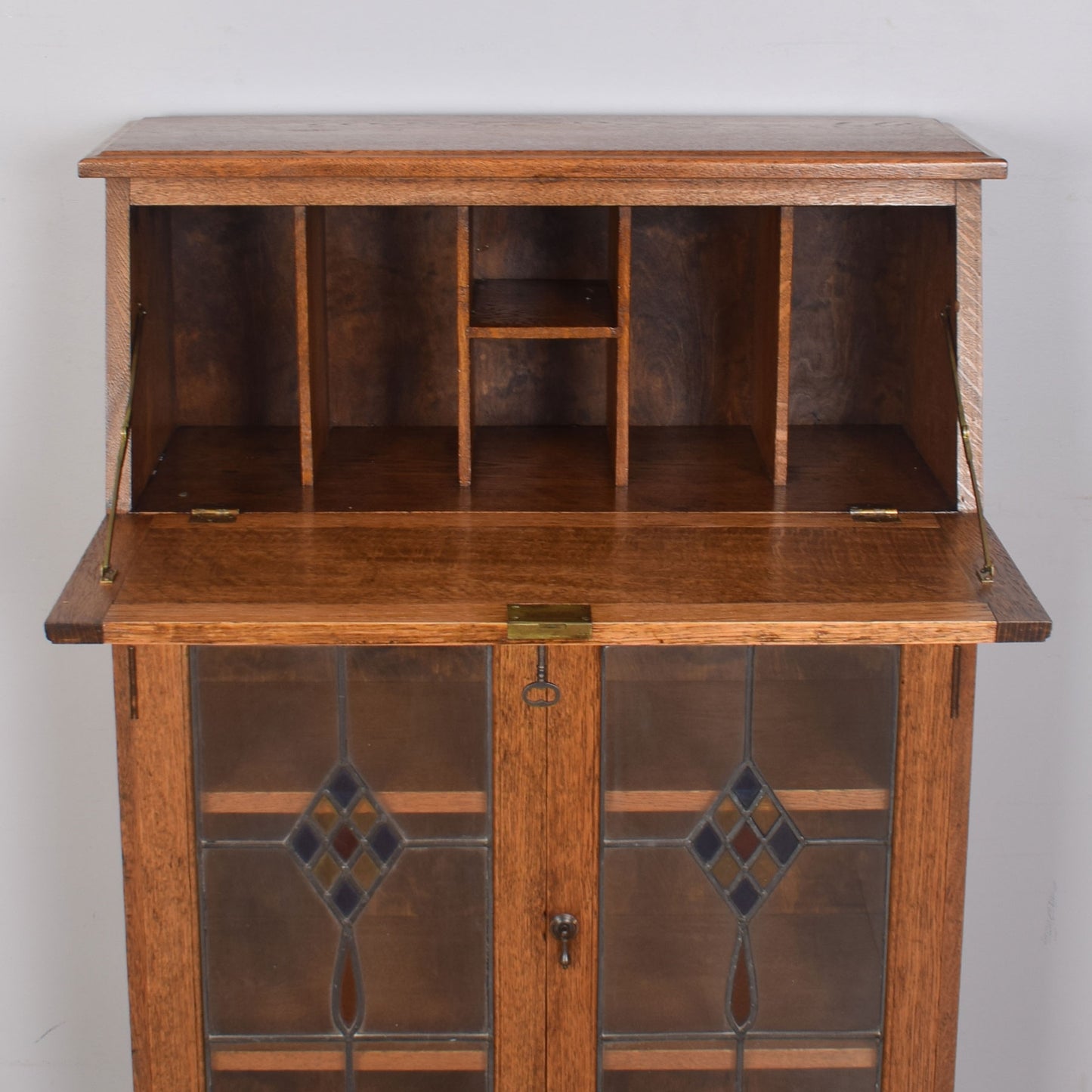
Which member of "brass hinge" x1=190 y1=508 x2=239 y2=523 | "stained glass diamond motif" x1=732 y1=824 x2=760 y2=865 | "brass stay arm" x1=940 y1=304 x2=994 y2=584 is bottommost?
"stained glass diamond motif" x1=732 y1=824 x2=760 y2=865

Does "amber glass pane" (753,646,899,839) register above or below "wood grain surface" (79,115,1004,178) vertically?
below

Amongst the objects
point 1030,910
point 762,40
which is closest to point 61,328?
point 762,40

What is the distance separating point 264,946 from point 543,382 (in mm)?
874

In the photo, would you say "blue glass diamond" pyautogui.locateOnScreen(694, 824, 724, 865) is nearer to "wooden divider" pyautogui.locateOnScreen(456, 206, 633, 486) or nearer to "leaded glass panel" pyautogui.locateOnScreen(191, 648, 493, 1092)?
"leaded glass panel" pyautogui.locateOnScreen(191, 648, 493, 1092)

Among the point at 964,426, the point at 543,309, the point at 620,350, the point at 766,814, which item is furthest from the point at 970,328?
the point at 766,814

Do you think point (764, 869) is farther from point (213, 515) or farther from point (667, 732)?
point (213, 515)

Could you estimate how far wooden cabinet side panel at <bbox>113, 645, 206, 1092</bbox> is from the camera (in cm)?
196

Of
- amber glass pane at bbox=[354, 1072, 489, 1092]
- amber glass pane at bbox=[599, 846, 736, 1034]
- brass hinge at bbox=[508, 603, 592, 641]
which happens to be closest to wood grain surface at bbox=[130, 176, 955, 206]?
brass hinge at bbox=[508, 603, 592, 641]

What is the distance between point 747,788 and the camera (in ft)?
6.61

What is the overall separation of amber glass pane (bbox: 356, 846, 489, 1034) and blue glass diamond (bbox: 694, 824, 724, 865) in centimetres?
26

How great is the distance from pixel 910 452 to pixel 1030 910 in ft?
3.12

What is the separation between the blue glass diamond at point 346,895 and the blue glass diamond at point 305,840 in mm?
56

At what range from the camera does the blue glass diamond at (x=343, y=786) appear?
200 centimetres

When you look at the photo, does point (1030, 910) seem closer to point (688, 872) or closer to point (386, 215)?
point (688, 872)
